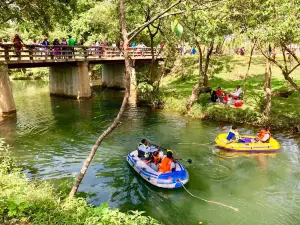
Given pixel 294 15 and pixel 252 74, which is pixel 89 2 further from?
pixel 294 15

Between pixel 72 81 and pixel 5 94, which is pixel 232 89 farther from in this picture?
pixel 5 94

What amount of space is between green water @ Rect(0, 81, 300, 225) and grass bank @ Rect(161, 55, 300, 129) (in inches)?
46.2

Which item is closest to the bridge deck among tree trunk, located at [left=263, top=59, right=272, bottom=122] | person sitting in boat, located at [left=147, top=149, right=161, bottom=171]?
tree trunk, located at [left=263, top=59, right=272, bottom=122]

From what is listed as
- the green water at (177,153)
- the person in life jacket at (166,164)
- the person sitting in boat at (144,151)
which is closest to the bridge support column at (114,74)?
the green water at (177,153)

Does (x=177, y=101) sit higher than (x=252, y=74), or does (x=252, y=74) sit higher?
(x=252, y=74)

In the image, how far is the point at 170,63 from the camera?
116ft

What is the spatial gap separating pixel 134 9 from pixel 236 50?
2690cm

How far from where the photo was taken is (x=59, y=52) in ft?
84.7

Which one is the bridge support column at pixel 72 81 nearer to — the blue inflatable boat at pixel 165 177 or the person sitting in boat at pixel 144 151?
the person sitting in boat at pixel 144 151

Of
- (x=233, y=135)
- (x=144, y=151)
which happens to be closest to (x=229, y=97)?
(x=233, y=135)

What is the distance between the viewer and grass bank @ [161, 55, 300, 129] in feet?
62.3

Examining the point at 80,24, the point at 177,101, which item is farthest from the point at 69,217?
the point at 80,24

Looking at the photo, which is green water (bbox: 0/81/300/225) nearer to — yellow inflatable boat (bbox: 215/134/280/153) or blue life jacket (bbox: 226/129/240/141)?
yellow inflatable boat (bbox: 215/134/280/153)

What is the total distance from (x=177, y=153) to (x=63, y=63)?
16.3 meters
